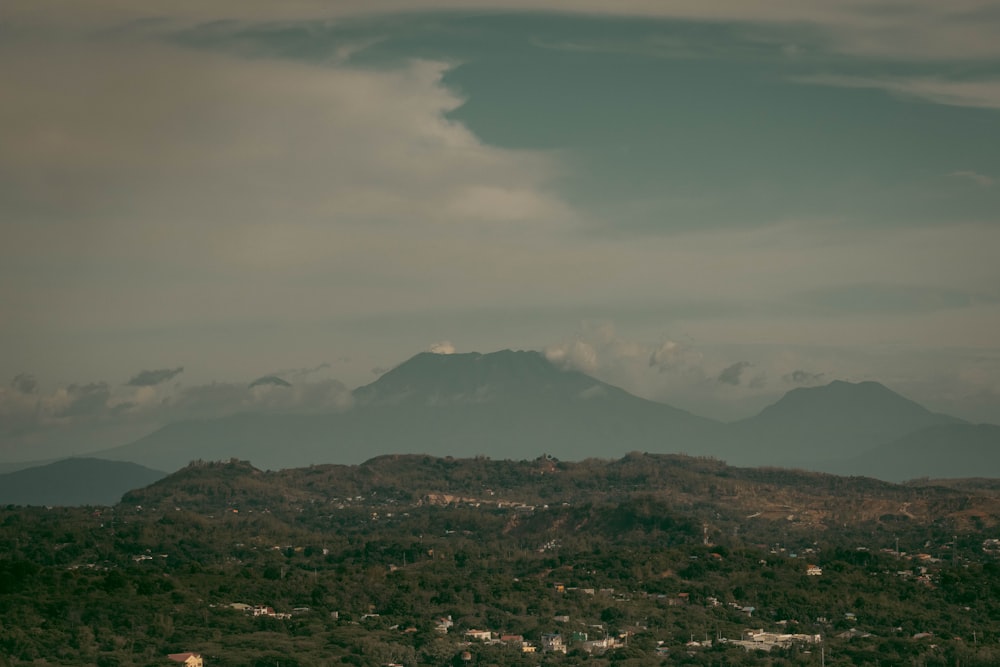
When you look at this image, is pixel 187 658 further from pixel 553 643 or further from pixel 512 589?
pixel 512 589

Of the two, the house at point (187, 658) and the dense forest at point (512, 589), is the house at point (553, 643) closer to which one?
the dense forest at point (512, 589)

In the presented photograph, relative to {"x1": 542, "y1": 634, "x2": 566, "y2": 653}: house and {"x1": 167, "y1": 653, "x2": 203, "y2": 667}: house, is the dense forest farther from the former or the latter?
{"x1": 167, "y1": 653, "x2": 203, "y2": 667}: house

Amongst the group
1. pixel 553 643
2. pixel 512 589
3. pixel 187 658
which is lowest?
Result: pixel 553 643

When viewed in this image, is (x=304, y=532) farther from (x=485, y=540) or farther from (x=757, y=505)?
(x=757, y=505)

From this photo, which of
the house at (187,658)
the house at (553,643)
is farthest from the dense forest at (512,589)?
the house at (187,658)

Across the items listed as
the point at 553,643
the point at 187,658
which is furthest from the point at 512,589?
the point at 187,658

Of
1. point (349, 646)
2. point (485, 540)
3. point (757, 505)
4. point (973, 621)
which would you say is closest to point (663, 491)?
point (757, 505)
